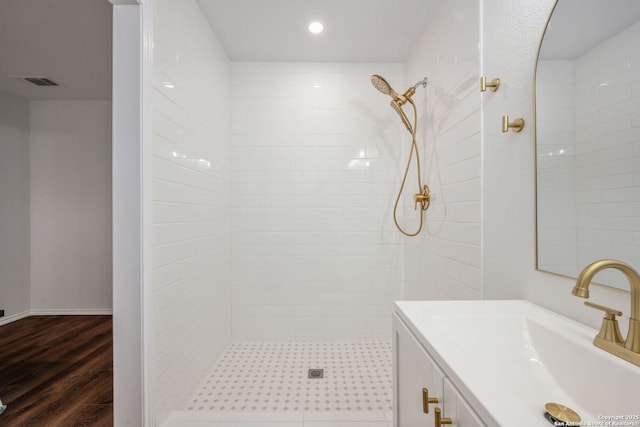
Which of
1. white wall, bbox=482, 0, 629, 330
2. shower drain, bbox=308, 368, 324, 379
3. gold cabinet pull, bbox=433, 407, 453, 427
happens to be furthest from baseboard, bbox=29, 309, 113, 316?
white wall, bbox=482, 0, 629, 330

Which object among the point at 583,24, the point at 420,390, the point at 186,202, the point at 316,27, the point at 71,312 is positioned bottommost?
the point at 71,312

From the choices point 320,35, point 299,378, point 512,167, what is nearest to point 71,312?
point 299,378

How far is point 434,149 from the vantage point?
1888mm

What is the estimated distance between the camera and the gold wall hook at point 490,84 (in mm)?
1205

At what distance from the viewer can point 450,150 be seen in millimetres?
1646

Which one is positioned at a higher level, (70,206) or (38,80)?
Answer: (38,80)

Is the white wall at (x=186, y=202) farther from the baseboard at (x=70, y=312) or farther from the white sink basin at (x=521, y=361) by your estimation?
the baseboard at (x=70, y=312)

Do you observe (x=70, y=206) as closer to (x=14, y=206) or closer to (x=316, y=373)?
(x=14, y=206)

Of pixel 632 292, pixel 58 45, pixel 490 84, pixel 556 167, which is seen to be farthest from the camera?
pixel 58 45

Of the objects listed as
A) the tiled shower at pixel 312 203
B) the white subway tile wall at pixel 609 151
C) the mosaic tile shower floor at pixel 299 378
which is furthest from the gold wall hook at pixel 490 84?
the mosaic tile shower floor at pixel 299 378

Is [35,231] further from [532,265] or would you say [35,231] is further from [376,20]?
[532,265]

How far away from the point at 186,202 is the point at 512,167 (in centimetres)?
164

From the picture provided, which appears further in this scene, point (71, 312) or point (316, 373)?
point (71, 312)

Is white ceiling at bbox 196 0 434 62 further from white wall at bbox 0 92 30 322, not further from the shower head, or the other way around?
white wall at bbox 0 92 30 322
